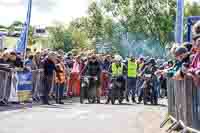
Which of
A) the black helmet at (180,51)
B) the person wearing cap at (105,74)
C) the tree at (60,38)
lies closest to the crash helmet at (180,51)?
the black helmet at (180,51)

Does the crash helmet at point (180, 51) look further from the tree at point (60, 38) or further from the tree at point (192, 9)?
the tree at point (60, 38)

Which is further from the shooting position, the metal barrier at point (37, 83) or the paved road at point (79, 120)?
the metal barrier at point (37, 83)

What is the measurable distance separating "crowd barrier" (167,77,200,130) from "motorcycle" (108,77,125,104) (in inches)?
385

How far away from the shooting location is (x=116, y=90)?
23703mm

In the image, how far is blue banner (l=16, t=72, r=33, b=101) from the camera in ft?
68.4

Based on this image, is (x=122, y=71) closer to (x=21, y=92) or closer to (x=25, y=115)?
(x=21, y=92)

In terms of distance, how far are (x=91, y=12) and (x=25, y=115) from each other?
36826 mm

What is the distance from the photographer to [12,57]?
2027 centimetres

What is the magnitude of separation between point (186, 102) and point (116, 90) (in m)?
12.4

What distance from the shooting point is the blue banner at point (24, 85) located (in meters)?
20.9

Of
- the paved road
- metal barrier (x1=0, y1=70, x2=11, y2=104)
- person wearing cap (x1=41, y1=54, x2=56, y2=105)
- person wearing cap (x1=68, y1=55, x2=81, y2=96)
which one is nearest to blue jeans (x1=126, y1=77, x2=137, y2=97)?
person wearing cap (x1=68, y1=55, x2=81, y2=96)

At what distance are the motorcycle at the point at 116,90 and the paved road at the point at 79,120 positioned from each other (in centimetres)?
395

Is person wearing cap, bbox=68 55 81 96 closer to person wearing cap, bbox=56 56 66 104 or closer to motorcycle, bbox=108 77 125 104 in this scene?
person wearing cap, bbox=56 56 66 104

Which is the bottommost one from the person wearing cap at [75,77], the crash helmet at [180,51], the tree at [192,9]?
the person wearing cap at [75,77]
